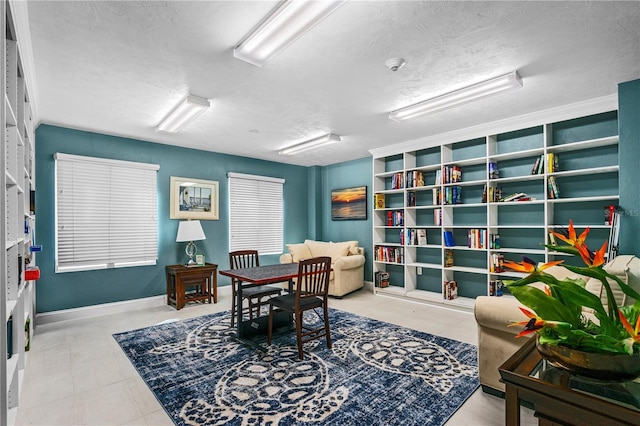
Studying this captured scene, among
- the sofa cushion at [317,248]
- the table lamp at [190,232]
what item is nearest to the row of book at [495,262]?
the sofa cushion at [317,248]

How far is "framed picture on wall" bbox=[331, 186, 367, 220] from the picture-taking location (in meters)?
6.23

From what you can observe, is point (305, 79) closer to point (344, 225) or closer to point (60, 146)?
point (60, 146)

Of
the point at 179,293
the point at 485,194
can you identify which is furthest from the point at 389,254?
the point at 179,293

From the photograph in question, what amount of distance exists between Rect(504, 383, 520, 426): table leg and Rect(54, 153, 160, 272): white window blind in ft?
16.5

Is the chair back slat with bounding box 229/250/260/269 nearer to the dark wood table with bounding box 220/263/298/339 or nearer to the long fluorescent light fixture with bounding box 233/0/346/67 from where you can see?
the dark wood table with bounding box 220/263/298/339

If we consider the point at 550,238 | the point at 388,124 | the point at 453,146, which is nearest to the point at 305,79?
the point at 388,124

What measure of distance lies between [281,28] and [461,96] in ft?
6.52

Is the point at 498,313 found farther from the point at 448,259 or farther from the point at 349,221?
the point at 349,221

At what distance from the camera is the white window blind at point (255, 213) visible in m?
5.95

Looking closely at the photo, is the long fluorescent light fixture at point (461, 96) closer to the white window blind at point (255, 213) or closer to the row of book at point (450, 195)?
the row of book at point (450, 195)

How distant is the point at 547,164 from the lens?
3891 millimetres

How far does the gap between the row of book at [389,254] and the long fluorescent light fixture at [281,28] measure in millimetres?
3908

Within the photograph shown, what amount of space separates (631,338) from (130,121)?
4.80 meters

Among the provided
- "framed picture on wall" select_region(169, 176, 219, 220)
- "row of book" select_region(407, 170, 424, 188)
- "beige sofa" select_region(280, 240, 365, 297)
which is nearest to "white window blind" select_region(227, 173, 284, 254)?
"framed picture on wall" select_region(169, 176, 219, 220)
